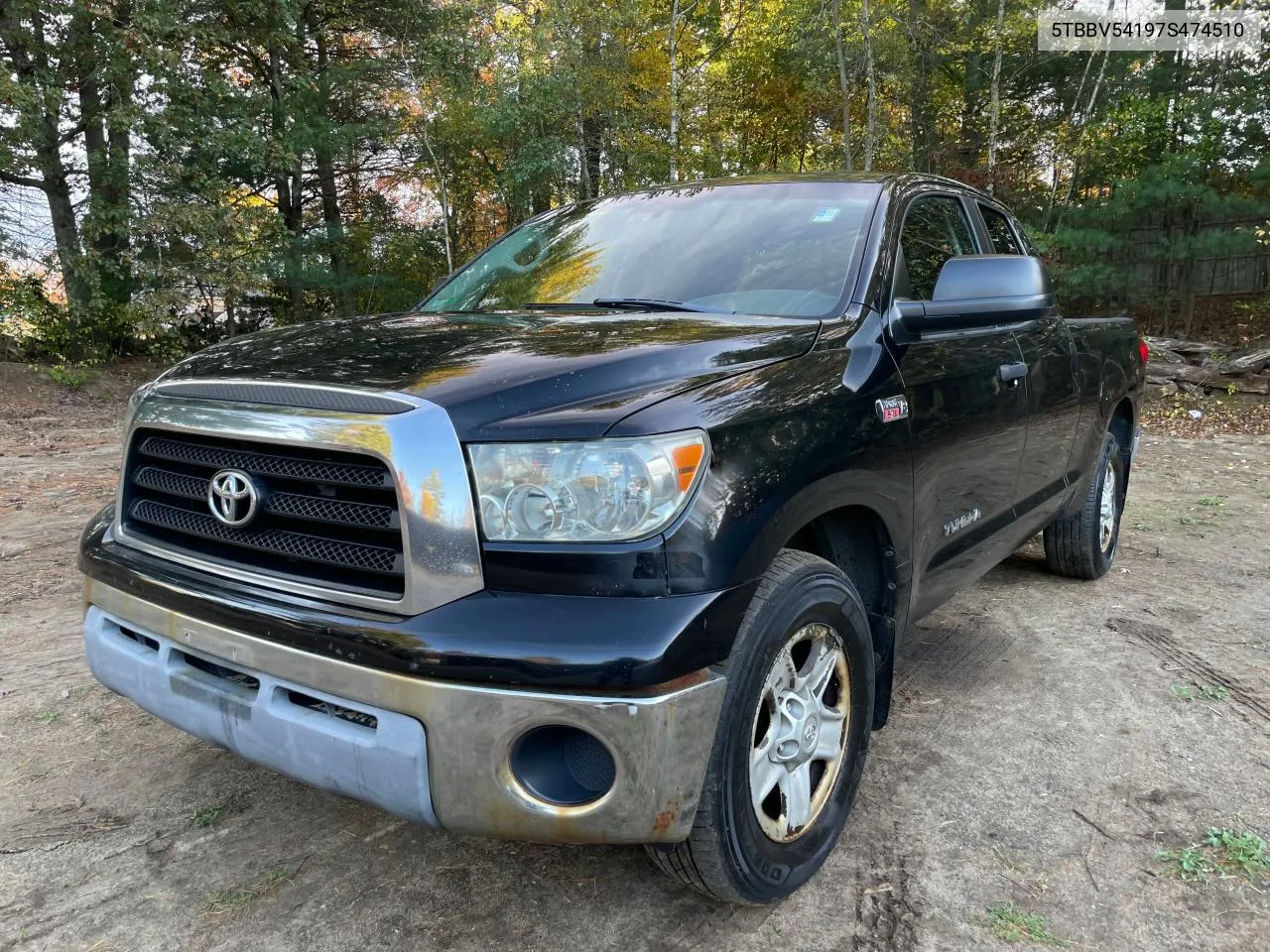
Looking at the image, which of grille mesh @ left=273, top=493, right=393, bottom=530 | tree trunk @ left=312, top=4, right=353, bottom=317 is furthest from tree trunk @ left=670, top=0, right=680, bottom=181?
grille mesh @ left=273, top=493, right=393, bottom=530

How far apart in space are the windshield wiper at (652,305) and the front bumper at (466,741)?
3.96 feet

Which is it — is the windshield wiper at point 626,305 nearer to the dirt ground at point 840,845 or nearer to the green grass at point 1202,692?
the dirt ground at point 840,845

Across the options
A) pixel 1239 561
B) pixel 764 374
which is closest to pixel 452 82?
pixel 1239 561

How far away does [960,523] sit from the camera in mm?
2822

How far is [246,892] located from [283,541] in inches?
35.5

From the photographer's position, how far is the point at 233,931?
197cm

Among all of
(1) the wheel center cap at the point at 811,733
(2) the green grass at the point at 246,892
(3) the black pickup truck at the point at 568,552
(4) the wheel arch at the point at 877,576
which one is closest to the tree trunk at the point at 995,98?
(3) the black pickup truck at the point at 568,552

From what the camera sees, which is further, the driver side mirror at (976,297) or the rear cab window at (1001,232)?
the rear cab window at (1001,232)

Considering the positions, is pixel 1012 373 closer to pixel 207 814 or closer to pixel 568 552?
pixel 568 552

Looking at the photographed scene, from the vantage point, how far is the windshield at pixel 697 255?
2617mm

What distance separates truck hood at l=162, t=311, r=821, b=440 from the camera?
1715 mm

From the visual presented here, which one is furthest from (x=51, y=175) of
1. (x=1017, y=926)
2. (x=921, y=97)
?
(x=1017, y=926)

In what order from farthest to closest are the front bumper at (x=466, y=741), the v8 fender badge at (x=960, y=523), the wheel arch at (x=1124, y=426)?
the wheel arch at (x=1124, y=426)
the v8 fender badge at (x=960, y=523)
the front bumper at (x=466, y=741)

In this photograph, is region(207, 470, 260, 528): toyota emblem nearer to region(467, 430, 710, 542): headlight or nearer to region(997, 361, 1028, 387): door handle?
region(467, 430, 710, 542): headlight
